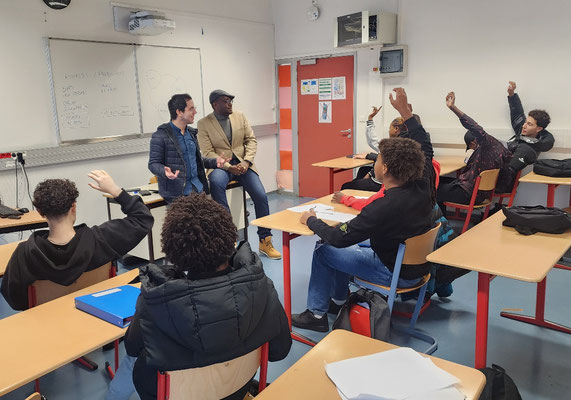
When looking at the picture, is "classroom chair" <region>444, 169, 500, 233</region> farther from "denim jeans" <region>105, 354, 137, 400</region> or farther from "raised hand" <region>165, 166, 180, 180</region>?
"denim jeans" <region>105, 354, 137, 400</region>

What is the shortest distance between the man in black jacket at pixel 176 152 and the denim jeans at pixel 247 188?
0.39 m

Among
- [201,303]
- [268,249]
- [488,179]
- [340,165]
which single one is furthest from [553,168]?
[201,303]

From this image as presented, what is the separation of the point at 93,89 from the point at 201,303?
4169 mm

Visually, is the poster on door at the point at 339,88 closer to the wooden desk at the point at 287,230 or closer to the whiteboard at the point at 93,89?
the whiteboard at the point at 93,89

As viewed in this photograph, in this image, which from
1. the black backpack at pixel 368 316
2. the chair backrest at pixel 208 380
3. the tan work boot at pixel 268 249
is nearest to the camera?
the chair backrest at pixel 208 380

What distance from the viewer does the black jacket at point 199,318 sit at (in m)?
1.26

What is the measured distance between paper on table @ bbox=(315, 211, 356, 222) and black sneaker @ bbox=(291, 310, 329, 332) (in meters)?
0.60

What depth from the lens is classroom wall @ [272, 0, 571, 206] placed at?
190 inches

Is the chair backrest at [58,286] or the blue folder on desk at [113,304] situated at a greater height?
the blue folder on desk at [113,304]

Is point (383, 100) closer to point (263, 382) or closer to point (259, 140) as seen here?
point (259, 140)

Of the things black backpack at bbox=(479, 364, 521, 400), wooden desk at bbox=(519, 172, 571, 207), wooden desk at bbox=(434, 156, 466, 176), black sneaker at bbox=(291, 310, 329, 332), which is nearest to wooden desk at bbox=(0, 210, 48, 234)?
black sneaker at bbox=(291, 310, 329, 332)

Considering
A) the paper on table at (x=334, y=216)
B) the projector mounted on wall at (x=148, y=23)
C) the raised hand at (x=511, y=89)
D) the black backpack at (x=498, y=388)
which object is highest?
the projector mounted on wall at (x=148, y=23)

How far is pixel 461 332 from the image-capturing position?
2.88m

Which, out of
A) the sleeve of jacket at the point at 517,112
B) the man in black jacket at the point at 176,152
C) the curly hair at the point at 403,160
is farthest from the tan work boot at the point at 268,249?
the sleeve of jacket at the point at 517,112
